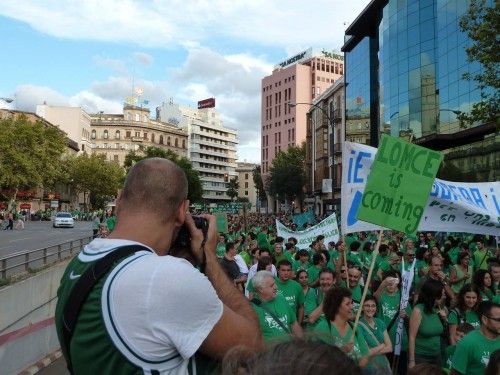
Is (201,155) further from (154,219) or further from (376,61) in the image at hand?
(154,219)

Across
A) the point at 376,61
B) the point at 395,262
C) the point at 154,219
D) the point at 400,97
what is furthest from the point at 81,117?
the point at 154,219

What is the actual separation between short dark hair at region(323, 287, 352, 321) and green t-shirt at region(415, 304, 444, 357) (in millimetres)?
1318

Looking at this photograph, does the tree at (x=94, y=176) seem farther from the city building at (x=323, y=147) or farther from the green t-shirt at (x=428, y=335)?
the green t-shirt at (x=428, y=335)

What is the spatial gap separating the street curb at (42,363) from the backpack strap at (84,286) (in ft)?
19.8

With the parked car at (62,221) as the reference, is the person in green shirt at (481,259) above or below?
above

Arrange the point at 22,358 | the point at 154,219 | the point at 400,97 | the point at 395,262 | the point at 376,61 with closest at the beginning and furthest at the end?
the point at 154,219 → the point at 22,358 → the point at 395,262 → the point at 400,97 → the point at 376,61

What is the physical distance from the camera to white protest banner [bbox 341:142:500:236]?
794 cm

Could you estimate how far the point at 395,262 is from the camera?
35.4 feet

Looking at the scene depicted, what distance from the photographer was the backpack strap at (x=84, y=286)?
5.49 ft

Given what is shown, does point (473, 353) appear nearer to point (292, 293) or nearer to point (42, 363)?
point (292, 293)

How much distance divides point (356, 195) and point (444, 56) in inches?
1412

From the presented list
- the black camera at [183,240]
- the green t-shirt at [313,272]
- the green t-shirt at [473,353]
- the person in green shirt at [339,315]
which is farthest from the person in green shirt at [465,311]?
the black camera at [183,240]

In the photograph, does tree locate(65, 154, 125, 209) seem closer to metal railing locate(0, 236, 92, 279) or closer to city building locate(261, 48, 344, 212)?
city building locate(261, 48, 344, 212)

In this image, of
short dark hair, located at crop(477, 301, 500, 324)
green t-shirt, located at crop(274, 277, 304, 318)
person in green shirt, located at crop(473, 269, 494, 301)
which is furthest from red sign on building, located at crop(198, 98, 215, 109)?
short dark hair, located at crop(477, 301, 500, 324)
